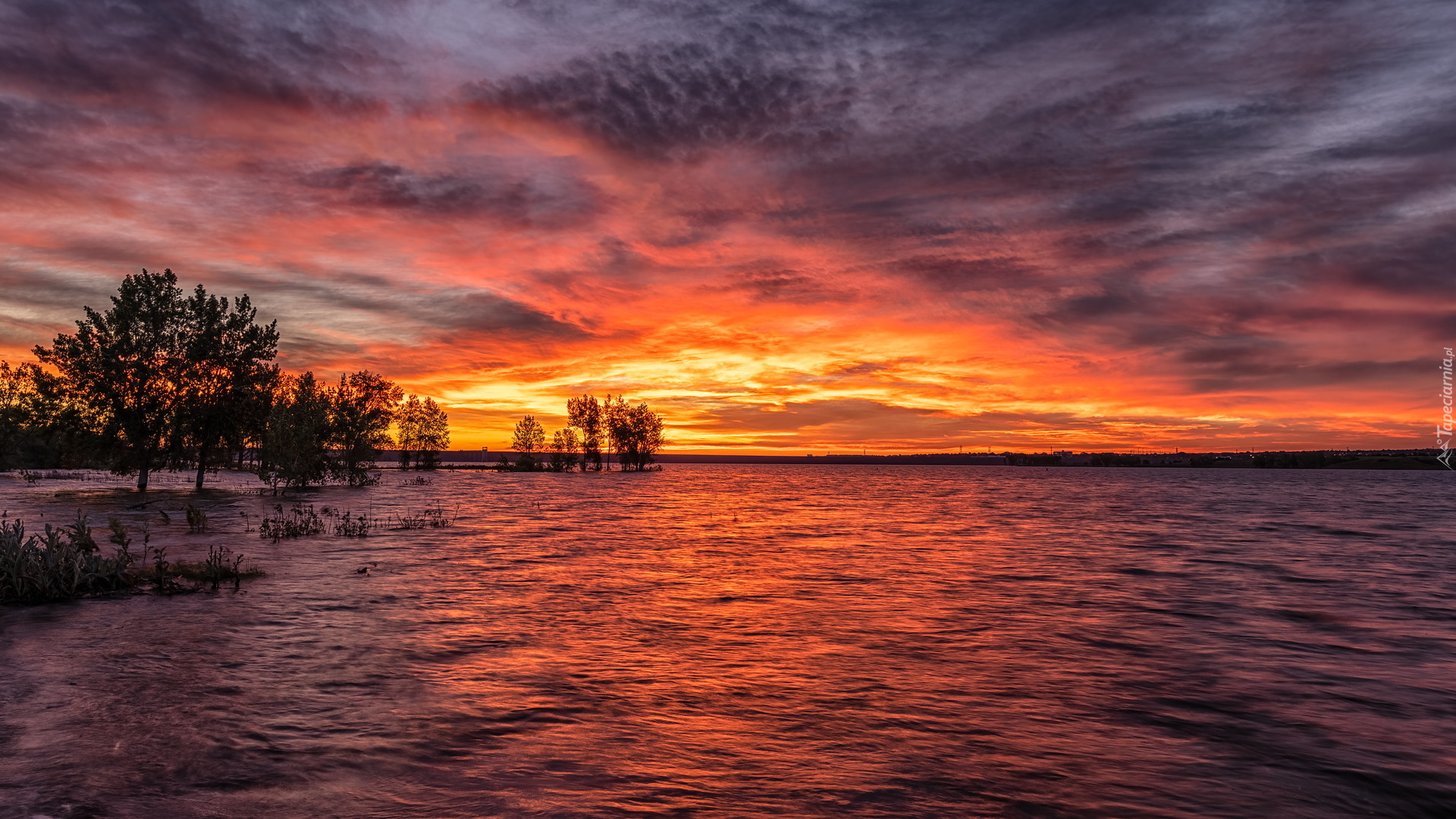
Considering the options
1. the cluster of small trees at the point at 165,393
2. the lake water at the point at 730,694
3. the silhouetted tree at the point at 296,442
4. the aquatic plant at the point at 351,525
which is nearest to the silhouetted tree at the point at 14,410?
the cluster of small trees at the point at 165,393

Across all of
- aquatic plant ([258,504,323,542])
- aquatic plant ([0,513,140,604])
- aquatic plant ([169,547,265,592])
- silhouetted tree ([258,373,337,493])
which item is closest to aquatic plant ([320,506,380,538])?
aquatic plant ([258,504,323,542])

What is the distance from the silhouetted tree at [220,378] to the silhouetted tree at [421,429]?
301 ft

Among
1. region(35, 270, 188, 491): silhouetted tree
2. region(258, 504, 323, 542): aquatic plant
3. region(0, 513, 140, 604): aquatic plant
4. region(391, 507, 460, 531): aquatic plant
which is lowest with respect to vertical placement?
region(391, 507, 460, 531): aquatic plant

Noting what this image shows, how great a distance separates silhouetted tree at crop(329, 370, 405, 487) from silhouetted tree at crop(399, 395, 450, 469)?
8.69 metres

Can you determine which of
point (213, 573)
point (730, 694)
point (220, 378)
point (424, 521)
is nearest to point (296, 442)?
point (220, 378)

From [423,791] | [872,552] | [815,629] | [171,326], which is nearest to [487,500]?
[171,326]

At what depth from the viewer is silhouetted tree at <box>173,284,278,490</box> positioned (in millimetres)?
68562

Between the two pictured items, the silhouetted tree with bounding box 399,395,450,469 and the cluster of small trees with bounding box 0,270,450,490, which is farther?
the silhouetted tree with bounding box 399,395,450,469

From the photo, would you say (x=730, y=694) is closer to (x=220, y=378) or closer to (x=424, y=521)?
(x=424, y=521)

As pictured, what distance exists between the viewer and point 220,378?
70375 millimetres

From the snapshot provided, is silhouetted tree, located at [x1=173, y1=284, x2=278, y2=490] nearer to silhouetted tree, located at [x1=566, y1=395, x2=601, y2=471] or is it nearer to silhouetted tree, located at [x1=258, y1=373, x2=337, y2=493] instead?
silhouetted tree, located at [x1=258, y1=373, x2=337, y2=493]

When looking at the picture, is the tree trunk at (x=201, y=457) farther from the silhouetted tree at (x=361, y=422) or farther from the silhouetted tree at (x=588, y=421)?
the silhouetted tree at (x=588, y=421)

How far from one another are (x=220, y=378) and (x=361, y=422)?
2922 cm

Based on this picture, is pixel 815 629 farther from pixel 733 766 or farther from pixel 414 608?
pixel 414 608
